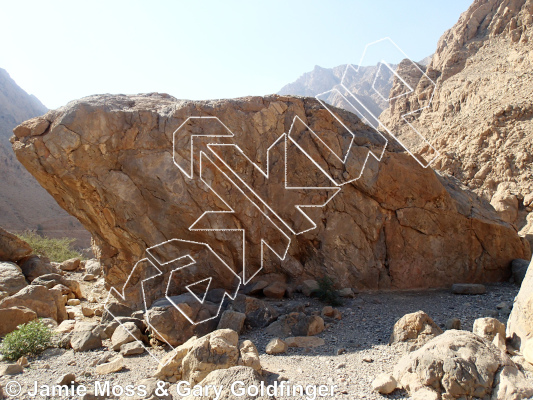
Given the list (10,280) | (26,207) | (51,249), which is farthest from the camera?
(26,207)

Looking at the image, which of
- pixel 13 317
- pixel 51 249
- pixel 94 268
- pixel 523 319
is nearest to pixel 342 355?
pixel 523 319

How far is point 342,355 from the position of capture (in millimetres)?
4582

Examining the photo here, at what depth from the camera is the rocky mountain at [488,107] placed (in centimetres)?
1748

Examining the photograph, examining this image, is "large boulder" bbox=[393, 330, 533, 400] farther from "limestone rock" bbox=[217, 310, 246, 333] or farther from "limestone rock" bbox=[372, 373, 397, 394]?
"limestone rock" bbox=[217, 310, 246, 333]

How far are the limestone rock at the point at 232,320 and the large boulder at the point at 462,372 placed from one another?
7.97 feet

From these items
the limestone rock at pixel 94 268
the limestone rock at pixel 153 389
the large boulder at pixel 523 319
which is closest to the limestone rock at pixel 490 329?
the large boulder at pixel 523 319

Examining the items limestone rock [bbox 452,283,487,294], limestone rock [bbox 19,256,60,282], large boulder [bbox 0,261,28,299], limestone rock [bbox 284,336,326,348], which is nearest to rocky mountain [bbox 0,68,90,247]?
limestone rock [bbox 19,256,60,282]

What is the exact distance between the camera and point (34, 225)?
1209 inches

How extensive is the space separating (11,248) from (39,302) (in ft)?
16.0

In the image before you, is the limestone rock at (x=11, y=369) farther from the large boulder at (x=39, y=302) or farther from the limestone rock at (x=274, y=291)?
the limestone rock at (x=274, y=291)

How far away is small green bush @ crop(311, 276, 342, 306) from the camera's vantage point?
262 inches

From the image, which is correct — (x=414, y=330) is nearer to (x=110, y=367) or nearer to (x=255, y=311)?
(x=255, y=311)

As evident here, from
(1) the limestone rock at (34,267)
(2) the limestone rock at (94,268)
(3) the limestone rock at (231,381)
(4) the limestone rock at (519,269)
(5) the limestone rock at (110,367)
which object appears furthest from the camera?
(2) the limestone rock at (94,268)

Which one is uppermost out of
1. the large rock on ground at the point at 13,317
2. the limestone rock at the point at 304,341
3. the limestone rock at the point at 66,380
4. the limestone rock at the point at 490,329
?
the limestone rock at the point at 490,329
